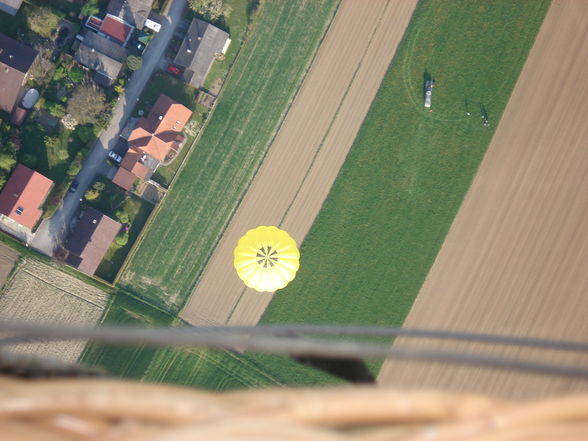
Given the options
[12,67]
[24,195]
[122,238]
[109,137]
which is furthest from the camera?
[109,137]

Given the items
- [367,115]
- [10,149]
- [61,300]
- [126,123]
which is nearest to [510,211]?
[367,115]

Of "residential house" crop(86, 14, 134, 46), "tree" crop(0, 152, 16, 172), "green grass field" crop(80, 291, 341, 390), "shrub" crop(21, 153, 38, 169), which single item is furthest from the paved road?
"green grass field" crop(80, 291, 341, 390)

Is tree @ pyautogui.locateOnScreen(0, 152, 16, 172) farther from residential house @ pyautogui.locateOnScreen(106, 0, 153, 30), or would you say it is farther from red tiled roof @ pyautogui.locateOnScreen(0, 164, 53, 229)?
residential house @ pyautogui.locateOnScreen(106, 0, 153, 30)

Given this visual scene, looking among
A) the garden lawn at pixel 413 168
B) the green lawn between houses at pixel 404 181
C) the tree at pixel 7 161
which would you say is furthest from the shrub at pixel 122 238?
the garden lawn at pixel 413 168

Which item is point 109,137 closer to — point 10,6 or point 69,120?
point 69,120

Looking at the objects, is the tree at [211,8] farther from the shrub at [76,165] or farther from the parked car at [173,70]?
the shrub at [76,165]

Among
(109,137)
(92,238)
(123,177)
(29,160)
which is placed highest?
(109,137)

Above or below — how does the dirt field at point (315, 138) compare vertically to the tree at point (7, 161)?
above

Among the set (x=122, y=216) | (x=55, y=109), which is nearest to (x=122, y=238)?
(x=122, y=216)
